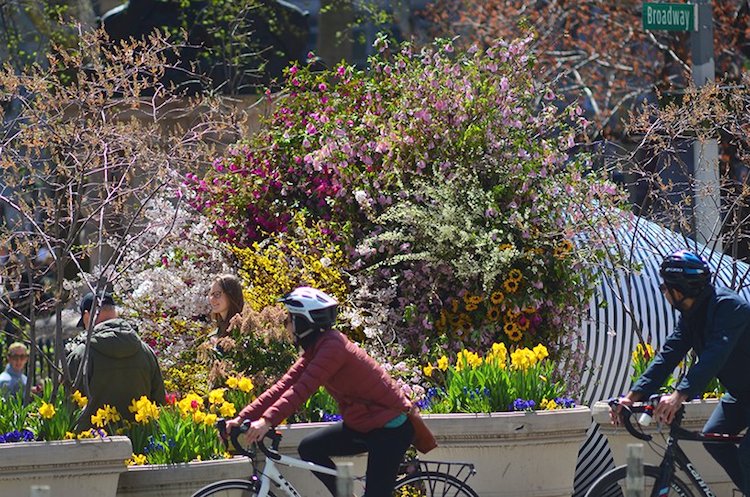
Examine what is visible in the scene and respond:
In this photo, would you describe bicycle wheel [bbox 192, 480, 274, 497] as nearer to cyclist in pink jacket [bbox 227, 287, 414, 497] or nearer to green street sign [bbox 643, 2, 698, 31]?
cyclist in pink jacket [bbox 227, 287, 414, 497]

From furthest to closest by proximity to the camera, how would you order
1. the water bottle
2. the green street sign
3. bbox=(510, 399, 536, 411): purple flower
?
the green street sign → bbox=(510, 399, 536, 411): purple flower → the water bottle

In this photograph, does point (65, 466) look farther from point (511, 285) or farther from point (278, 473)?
point (511, 285)

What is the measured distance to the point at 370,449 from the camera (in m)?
7.53

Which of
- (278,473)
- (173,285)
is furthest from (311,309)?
(173,285)

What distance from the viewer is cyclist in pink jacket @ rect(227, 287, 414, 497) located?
7.25 m

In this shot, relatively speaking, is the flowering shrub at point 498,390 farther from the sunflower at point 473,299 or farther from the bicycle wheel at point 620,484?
the sunflower at point 473,299

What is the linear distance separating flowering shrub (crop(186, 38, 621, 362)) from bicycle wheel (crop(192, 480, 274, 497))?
3.55 metres

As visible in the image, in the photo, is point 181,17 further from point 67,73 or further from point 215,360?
Result: point 215,360

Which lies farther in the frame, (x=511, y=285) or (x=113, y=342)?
(x=511, y=285)

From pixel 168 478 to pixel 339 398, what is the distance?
124 cm

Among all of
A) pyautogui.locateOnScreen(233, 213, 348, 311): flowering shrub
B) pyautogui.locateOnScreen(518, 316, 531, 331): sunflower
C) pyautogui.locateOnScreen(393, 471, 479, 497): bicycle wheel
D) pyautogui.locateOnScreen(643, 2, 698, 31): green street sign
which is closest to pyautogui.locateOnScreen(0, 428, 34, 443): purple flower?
pyautogui.locateOnScreen(393, 471, 479, 497): bicycle wheel

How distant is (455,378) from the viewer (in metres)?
9.06

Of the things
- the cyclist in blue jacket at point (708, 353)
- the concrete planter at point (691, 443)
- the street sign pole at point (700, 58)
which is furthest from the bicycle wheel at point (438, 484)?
the street sign pole at point (700, 58)

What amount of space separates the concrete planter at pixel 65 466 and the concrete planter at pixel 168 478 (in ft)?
0.87
